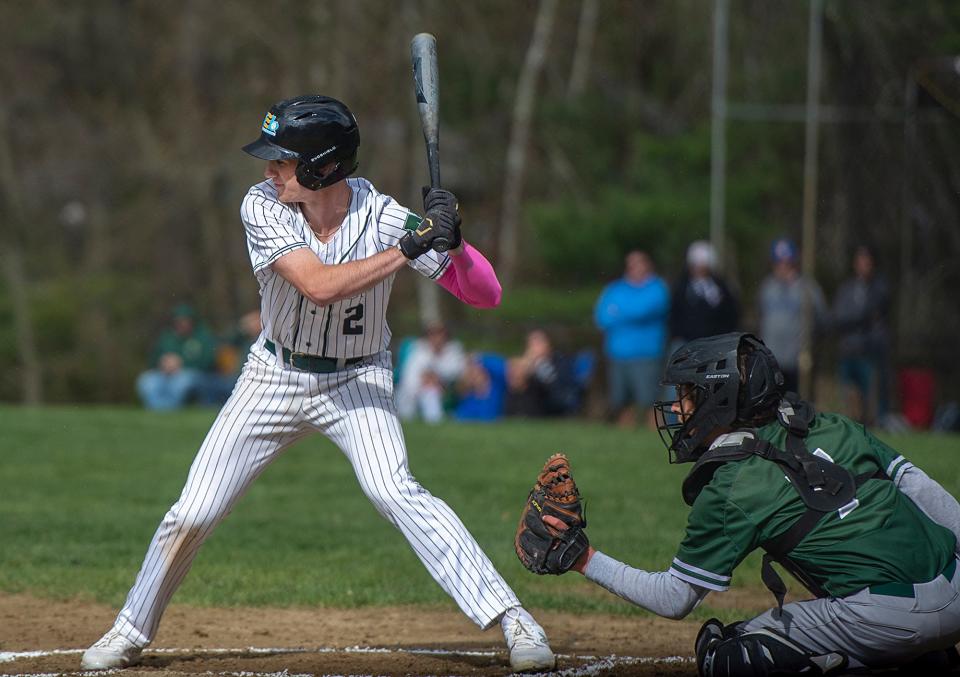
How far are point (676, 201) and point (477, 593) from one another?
53.8 feet

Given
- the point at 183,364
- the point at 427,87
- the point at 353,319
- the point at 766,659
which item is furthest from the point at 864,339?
the point at 766,659

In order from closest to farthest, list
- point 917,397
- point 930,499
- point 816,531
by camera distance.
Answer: point 816,531 < point 930,499 < point 917,397

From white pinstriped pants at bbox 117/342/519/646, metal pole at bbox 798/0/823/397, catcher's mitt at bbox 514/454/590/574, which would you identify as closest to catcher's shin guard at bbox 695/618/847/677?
catcher's mitt at bbox 514/454/590/574

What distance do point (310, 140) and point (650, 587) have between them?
1997mm

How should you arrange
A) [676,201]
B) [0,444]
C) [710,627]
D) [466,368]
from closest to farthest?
1. [710,627]
2. [0,444]
3. [466,368]
4. [676,201]

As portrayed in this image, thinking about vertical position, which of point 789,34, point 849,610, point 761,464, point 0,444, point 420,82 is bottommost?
point 0,444

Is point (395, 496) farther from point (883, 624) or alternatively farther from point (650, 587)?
point (883, 624)

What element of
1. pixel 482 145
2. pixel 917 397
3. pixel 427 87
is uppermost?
pixel 482 145

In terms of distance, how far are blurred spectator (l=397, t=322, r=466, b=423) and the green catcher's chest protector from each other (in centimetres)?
1212

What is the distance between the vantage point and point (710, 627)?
4.64 metres

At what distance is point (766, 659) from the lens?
4.36 m

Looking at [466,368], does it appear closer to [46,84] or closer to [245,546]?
[245,546]

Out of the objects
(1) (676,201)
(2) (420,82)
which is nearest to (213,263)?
(1) (676,201)

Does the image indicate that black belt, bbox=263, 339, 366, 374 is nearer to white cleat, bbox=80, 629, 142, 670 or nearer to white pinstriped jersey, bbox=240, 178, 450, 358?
white pinstriped jersey, bbox=240, 178, 450, 358
